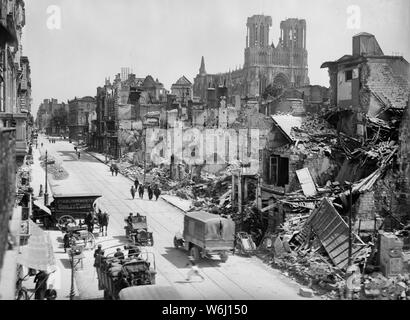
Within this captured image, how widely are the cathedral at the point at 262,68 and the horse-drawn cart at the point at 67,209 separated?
6761cm

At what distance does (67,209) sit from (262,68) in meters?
83.1

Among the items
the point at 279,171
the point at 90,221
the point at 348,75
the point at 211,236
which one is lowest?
the point at 90,221

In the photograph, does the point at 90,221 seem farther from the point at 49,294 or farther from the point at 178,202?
the point at 178,202

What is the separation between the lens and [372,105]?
30969 mm

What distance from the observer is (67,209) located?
102 feet

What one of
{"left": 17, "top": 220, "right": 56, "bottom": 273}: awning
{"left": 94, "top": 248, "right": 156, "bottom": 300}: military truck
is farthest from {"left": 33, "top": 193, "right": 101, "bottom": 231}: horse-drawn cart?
{"left": 94, "top": 248, "right": 156, "bottom": 300}: military truck

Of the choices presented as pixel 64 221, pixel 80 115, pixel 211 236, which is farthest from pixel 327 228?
pixel 80 115

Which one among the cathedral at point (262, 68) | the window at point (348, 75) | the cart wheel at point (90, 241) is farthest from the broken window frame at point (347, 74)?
the cathedral at point (262, 68)

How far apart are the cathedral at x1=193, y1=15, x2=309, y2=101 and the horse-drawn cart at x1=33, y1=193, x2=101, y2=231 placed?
67613mm

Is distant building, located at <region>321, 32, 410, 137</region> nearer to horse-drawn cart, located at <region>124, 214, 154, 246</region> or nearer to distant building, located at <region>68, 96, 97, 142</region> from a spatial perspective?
horse-drawn cart, located at <region>124, 214, 154, 246</region>

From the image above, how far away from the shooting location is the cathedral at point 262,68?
98938 millimetres

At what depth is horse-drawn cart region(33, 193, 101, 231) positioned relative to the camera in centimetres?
3069
